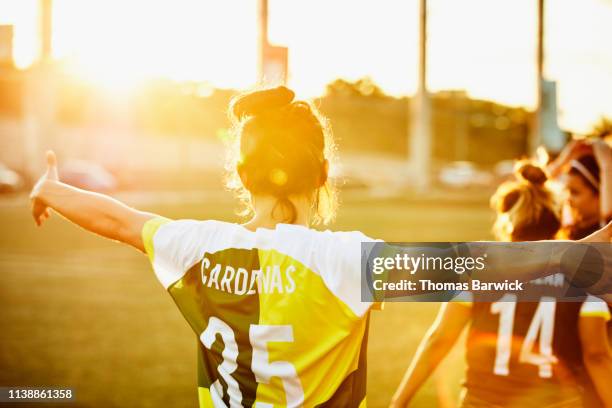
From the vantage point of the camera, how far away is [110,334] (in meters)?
7.81

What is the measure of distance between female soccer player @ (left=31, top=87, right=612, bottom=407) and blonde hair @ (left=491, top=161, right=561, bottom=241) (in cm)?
122

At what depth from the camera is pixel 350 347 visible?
6.52ft

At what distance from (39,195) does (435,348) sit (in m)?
1.60

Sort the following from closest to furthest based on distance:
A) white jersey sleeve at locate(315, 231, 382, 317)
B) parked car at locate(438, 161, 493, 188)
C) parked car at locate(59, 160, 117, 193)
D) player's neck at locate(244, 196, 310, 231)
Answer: white jersey sleeve at locate(315, 231, 382, 317) < player's neck at locate(244, 196, 310, 231) < parked car at locate(59, 160, 117, 193) < parked car at locate(438, 161, 493, 188)

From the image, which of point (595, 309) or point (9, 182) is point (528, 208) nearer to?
point (595, 309)

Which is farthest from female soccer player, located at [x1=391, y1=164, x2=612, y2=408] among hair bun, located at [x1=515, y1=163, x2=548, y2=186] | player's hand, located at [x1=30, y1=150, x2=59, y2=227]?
player's hand, located at [x1=30, y1=150, x2=59, y2=227]

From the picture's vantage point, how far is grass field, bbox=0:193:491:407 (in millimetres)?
5898

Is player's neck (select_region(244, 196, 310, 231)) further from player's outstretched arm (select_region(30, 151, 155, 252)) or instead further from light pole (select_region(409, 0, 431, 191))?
light pole (select_region(409, 0, 431, 191))

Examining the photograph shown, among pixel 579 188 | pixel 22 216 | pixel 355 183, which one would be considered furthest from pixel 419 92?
pixel 579 188

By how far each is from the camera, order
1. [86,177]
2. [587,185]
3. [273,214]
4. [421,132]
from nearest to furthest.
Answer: [273,214]
[587,185]
[86,177]
[421,132]

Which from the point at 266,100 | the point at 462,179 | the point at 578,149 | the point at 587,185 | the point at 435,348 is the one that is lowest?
the point at 462,179

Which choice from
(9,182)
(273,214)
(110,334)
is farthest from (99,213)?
(9,182)

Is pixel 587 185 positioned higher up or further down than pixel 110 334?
higher up

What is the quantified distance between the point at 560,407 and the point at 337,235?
1.36 metres
